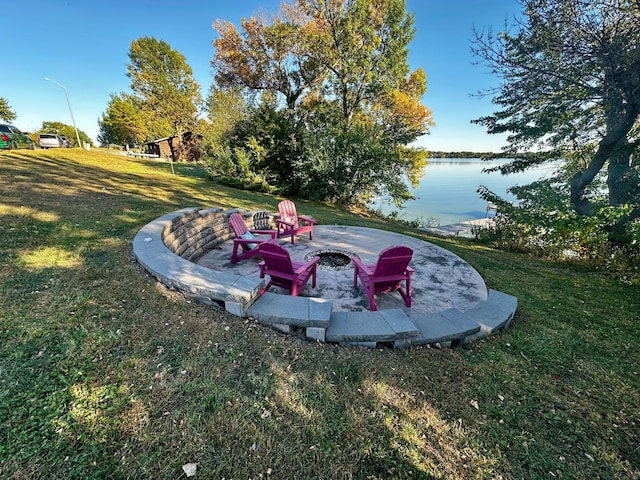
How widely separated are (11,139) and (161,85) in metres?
21.4

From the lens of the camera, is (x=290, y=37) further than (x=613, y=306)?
Yes

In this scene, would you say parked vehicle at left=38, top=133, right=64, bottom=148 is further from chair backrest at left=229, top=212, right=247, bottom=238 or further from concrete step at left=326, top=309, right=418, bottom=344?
concrete step at left=326, top=309, right=418, bottom=344

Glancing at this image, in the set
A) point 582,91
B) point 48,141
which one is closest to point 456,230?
point 582,91

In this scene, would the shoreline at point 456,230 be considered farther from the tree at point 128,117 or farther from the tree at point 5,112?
the tree at point 5,112

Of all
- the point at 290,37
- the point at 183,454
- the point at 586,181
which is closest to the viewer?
the point at 183,454

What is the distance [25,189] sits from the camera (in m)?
6.74

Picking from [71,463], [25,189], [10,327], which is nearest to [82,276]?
[10,327]

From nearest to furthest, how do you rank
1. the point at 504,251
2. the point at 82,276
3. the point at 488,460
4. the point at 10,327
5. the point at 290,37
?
the point at 488,460
the point at 10,327
the point at 82,276
the point at 504,251
the point at 290,37

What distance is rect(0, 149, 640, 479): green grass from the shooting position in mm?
1614

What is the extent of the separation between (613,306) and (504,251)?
14.1 ft

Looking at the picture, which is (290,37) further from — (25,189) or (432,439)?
(432,439)

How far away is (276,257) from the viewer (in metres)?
3.65

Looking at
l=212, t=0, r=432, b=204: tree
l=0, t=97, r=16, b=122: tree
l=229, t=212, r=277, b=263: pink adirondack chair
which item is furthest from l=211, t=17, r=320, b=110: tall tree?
l=0, t=97, r=16, b=122: tree

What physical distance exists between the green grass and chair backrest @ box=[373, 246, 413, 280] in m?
1.21
